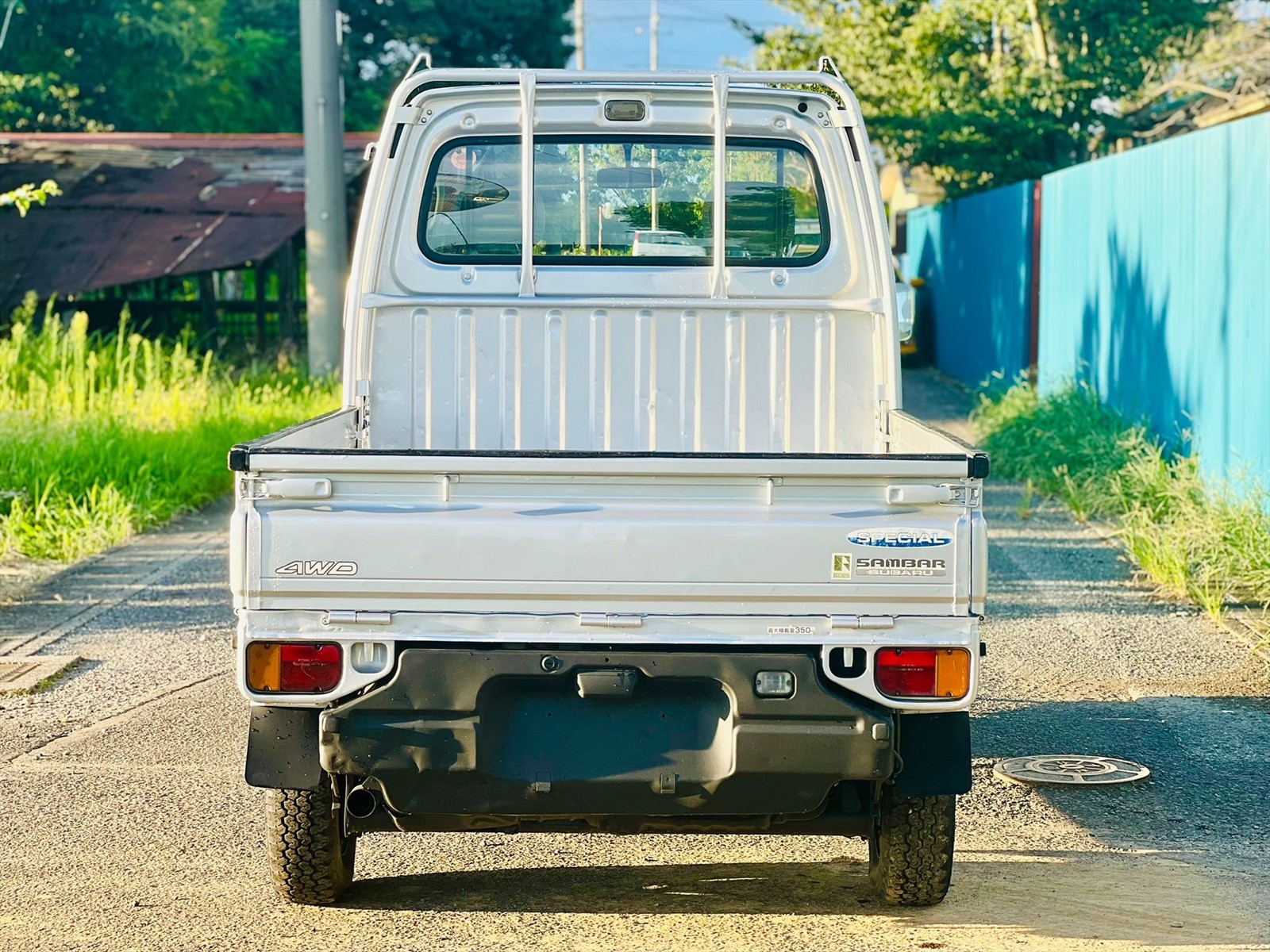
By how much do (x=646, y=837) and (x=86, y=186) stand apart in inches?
619

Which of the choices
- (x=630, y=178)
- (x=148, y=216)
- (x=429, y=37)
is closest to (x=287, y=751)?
(x=630, y=178)

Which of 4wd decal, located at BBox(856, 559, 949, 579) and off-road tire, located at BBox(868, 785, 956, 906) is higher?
4wd decal, located at BBox(856, 559, 949, 579)

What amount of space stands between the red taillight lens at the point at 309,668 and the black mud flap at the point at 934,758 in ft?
4.50

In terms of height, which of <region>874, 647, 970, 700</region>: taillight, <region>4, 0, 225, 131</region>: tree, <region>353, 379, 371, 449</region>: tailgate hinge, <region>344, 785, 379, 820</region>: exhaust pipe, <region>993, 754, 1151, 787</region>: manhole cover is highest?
<region>4, 0, 225, 131</region>: tree

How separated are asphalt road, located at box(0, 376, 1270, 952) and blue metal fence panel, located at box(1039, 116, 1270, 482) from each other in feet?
8.41

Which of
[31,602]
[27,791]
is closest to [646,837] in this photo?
[27,791]

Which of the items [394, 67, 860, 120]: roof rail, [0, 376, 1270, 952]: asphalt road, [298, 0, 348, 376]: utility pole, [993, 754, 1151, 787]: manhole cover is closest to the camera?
[0, 376, 1270, 952]: asphalt road

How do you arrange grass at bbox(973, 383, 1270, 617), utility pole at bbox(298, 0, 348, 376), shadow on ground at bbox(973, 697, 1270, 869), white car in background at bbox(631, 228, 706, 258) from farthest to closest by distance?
1. utility pole at bbox(298, 0, 348, 376)
2. grass at bbox(973, 383, 1270, 617)
3. white car in background at bbox(631, 228, 706, 258)
4. shadow on ground at bbox(973, 697, 1270, 869)

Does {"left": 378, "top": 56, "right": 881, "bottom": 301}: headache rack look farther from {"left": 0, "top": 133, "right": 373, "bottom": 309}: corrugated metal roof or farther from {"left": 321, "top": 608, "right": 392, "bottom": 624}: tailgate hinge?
{"left": 0, "top": 133, "right": 373, "bottom": 309}: corrugated metal roof

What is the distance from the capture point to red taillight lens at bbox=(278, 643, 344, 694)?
161 inches

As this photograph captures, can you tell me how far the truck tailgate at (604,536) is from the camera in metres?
4.01

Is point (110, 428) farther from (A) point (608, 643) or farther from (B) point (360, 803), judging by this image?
(A) point (608, 643)

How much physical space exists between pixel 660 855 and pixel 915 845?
98cm

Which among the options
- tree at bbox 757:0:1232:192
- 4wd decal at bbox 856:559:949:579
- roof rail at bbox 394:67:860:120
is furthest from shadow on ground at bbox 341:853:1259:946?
tree at bbox 757:0:1232:192
